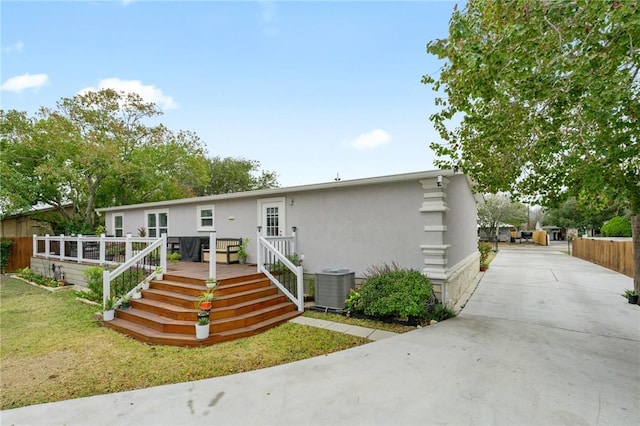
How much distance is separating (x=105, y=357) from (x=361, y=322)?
13.9 ft

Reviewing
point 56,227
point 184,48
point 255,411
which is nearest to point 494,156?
point 255,411

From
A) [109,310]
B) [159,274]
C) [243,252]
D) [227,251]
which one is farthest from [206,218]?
[109,310]

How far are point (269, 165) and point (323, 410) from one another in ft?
98.3

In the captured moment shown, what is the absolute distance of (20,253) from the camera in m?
13.9

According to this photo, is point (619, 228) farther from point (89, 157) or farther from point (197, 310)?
point (89, 157)

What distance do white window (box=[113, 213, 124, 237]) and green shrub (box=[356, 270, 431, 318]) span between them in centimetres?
1235

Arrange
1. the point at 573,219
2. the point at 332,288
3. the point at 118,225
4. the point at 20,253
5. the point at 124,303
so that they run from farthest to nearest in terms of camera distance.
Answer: the point at 573,219 < the point at 118,225 < the point at 20,253 < the point at 332,288 < the point at 124,303

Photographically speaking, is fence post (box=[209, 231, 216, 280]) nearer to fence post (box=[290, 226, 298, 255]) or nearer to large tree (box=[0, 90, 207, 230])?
fence post (box=[290, 226, 298, 255])

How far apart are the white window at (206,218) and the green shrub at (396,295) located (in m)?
6.45

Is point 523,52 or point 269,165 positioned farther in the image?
point 269,165

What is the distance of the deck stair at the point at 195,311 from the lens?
5.27 meters

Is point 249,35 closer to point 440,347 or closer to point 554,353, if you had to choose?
point 440,347

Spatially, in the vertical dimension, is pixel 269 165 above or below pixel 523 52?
above

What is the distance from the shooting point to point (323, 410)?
3068 mm
